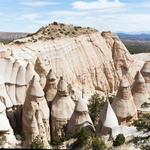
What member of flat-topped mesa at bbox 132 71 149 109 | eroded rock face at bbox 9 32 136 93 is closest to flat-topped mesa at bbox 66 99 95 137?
flat-topped mesa at bbox 132 71 149 109

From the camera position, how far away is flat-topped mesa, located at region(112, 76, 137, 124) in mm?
37062

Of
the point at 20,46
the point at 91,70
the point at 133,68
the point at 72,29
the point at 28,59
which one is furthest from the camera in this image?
the point at 72,29

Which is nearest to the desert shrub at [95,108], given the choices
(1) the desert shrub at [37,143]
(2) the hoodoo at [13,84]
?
(2) the hoodoo at [13,84]

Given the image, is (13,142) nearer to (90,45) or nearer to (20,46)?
(20,46)

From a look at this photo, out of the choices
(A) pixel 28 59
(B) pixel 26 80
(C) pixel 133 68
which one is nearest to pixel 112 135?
(B) pixel 26 80

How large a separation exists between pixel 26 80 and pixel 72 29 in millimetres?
29875

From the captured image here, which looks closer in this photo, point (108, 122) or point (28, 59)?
point (108, 122)

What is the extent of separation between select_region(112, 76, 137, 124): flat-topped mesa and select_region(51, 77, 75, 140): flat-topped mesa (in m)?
3.94

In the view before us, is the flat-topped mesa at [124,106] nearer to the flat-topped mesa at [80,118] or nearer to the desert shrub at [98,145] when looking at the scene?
the flat-topped mesa at [80,118]

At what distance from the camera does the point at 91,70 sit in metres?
61.3

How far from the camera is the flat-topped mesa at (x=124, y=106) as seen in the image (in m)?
37.1

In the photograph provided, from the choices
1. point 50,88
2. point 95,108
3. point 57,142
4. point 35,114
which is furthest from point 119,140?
point 95,108

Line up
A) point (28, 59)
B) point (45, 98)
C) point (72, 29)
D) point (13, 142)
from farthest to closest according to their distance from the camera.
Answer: point (72, 29) < point (28, 59) < point (45, 98) < point (13, 142)

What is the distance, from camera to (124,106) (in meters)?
37.3
